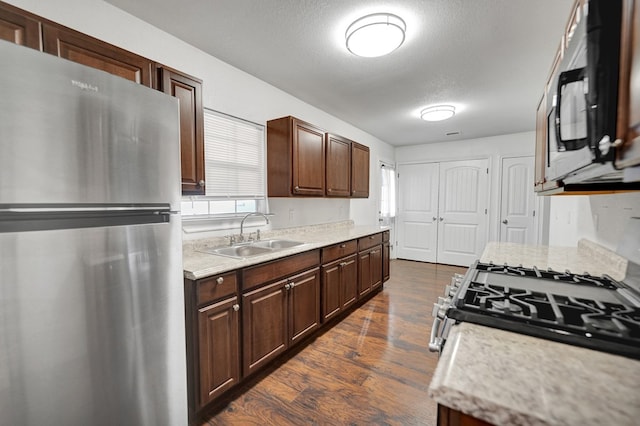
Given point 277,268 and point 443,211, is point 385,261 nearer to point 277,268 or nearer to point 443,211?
point 277,268

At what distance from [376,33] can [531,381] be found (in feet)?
6.52

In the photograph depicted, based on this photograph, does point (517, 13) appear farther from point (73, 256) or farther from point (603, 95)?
point (73, 256)

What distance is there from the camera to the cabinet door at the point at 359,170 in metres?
3.74

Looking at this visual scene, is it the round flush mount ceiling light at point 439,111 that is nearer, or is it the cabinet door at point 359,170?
the round flush mount ceiling light at point 439,111

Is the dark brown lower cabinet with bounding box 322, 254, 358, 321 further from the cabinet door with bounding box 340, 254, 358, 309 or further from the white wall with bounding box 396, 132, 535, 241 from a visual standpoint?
the white wall with bounding box 396, 132, 535, 241

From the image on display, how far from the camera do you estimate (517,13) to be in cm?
177

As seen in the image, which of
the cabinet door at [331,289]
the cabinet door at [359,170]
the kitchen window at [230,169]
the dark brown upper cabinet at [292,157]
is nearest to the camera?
the kitchen window at [230,169]

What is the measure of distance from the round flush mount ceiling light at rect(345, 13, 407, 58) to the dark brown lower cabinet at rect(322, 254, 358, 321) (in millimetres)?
1813

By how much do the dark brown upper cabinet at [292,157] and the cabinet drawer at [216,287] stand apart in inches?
48.0

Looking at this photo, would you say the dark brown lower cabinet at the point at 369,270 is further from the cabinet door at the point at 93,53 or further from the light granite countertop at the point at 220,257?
the cabinet door at the point at 93,53

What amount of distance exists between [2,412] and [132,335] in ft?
1.23

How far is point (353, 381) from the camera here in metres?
1.98

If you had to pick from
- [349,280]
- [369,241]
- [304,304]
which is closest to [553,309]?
[304,304]

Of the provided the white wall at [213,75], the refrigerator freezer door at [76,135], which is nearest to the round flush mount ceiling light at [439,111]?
the white wall at [213,75]
